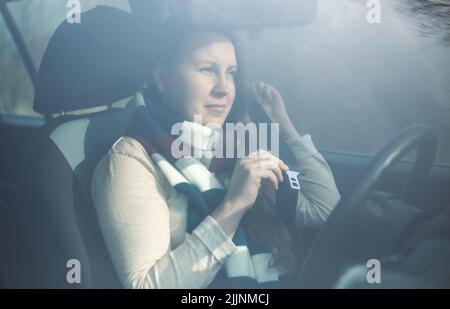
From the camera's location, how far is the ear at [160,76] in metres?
2.05

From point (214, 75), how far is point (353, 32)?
21.4 inches

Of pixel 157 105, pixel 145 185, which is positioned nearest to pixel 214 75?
pixel 157 105

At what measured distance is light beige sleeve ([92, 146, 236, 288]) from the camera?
192 cm

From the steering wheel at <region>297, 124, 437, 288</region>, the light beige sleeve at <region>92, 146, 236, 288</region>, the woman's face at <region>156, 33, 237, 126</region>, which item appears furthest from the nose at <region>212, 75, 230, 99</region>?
the steering wheel at <region>297, 124, 437, 288</region>

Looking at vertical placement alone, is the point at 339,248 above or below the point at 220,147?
below

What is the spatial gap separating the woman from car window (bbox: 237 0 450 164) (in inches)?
3.2

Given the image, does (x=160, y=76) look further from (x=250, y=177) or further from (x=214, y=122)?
(x=250, y=177)

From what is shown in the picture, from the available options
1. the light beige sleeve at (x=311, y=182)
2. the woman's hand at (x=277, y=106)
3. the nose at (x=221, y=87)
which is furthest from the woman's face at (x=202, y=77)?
the light beige sleeve at (x=311, y=182)

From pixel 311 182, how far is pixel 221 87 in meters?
0.48

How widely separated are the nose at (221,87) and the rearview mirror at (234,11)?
192mm

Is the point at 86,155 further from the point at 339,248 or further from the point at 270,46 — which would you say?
the point at 339,248

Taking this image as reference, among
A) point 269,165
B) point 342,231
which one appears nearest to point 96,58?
point 269,165

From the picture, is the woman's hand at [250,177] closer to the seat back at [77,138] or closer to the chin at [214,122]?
the chin at [214,122]

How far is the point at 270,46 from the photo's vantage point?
2.08m
